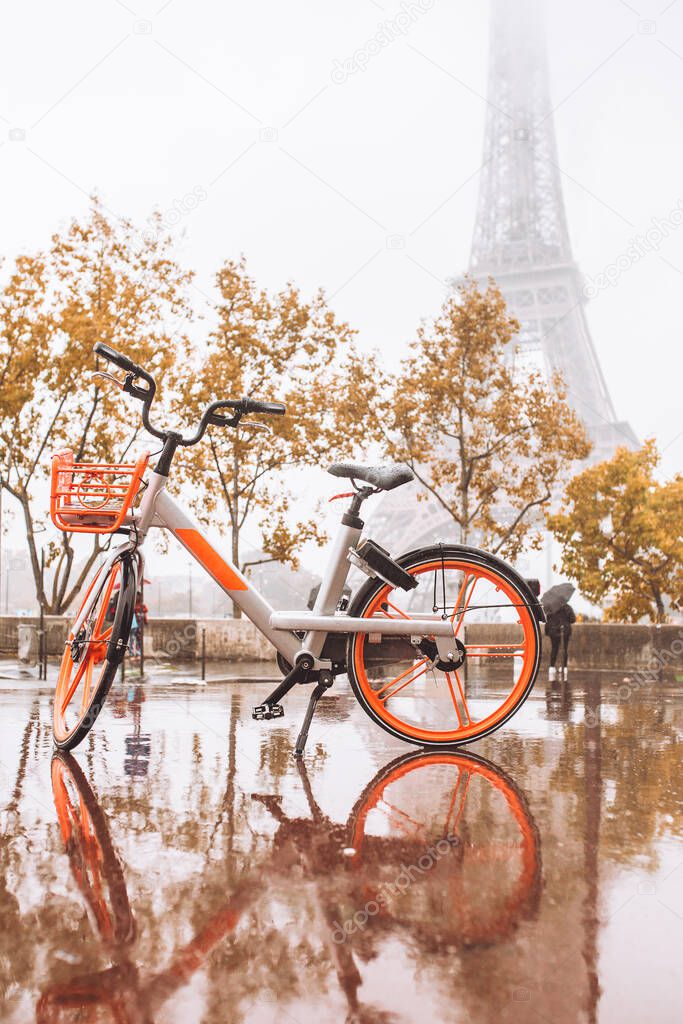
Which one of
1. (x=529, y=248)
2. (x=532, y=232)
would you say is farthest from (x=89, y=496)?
(x=532, y=232)

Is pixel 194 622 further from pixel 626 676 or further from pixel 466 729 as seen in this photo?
pixel 466 729

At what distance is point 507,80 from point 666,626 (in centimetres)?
7070

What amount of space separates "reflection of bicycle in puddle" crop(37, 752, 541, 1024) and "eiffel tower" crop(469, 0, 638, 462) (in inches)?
1764

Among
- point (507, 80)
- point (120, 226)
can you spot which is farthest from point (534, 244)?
point (120, 226)

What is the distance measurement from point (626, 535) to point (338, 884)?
83.4ft

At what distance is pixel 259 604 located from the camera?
4.88 meters

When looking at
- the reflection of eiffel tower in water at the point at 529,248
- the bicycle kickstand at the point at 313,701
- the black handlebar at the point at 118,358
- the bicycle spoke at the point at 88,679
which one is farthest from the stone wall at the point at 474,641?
the reflection of eiffel tower in water at the point at 529,248

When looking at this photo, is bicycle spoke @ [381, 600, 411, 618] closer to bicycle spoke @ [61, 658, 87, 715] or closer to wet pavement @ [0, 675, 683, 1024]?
wet pavement @ [0, 675, 683, 1024]

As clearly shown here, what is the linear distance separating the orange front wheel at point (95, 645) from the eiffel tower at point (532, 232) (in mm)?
43881

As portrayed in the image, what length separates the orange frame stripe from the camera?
4.91m

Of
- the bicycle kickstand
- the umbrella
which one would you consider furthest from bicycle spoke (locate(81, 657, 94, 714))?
the umbrella

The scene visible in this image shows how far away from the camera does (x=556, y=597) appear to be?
22.8ft

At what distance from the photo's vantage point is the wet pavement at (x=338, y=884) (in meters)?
2.09

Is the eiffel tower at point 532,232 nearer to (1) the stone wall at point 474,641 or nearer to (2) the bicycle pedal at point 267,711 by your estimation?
(1) the stone wall at point 474,641
